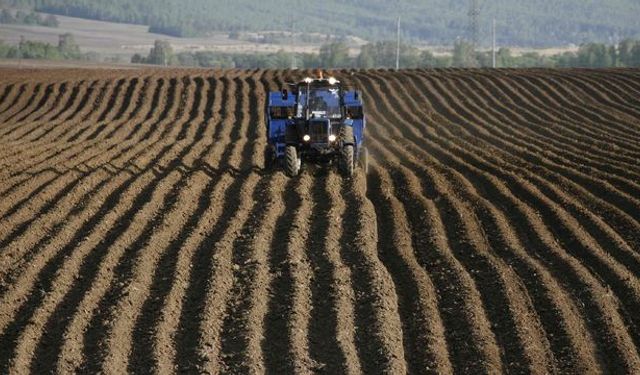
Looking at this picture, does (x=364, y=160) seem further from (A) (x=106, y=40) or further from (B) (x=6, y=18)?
(B) (x=6, y=18)

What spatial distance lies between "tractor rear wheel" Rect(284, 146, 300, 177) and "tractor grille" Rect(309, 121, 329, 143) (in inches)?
15.0

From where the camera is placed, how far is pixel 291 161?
19.3 metres

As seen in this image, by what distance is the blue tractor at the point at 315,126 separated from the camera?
19.4 metres

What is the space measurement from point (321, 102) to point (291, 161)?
1320mm

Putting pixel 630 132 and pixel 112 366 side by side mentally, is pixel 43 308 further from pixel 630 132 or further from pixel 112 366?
pixel 630 132

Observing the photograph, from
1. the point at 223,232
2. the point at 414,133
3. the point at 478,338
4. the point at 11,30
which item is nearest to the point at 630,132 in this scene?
the point at 414,133

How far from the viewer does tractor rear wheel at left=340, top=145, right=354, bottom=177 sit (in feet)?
63.3

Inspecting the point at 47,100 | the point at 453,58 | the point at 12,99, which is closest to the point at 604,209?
the point at 47,100

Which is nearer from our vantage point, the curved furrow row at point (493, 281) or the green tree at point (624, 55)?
the curved furrow row at point (493, 281)

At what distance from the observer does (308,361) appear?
9469 millimetres

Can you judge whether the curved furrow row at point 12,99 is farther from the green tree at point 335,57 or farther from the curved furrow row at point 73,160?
the green tree at point 335,57

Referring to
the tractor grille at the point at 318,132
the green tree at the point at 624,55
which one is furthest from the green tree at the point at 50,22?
the tractor grille at the point at 318,132

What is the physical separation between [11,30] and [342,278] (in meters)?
166

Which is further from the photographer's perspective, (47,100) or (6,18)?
(6,18)
